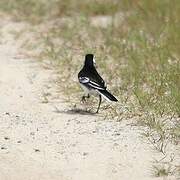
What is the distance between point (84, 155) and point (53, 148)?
362 mm

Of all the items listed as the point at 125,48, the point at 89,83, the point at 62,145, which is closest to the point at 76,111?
the point at 89,83

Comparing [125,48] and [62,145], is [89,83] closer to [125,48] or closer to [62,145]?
[62,145]

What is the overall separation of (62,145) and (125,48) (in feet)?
13.0

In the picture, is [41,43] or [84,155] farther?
[41,43]

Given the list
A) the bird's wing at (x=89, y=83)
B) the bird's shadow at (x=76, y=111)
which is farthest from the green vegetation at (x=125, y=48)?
the bird's wing at (x=89, y=83)

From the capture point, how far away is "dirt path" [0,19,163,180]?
6.92 meters

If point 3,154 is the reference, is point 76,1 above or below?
above

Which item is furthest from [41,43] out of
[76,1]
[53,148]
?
[53,148]

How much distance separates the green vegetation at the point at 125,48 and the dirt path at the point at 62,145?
0.82 ft

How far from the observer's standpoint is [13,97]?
9469mm

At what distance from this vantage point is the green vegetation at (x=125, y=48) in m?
8.48

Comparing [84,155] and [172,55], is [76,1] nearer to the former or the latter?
[172,55]

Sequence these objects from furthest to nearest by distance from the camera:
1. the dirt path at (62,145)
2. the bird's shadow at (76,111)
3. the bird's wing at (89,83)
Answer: the bird's shadow at (76,111), the bird's wing at (89,83), the dirt path at (62,145)

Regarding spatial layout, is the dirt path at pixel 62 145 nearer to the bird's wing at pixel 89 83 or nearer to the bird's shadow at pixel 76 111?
the bird's shadow at pixel 76 111
